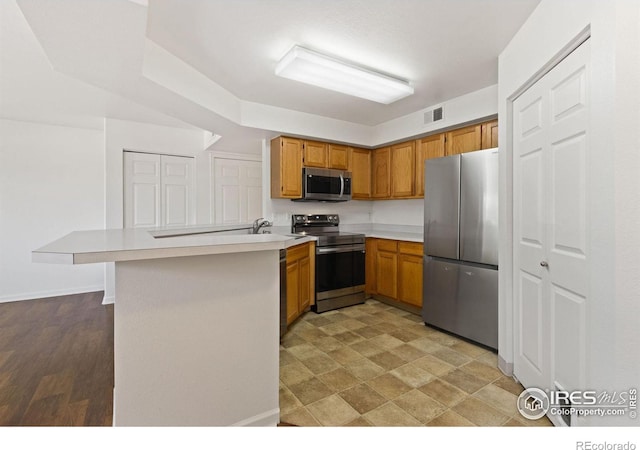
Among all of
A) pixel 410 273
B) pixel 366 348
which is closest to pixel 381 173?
pixel 410 273

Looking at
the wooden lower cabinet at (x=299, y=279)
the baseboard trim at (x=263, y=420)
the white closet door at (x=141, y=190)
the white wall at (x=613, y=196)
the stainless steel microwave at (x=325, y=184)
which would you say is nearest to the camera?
the white wall at (x=613, y=196)

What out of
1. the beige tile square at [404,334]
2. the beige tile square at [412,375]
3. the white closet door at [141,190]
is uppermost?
the white closet door at [141,190]

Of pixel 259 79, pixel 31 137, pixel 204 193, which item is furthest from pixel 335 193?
pixel 31 137

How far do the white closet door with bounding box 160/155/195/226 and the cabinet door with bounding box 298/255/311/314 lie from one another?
7.32 ft

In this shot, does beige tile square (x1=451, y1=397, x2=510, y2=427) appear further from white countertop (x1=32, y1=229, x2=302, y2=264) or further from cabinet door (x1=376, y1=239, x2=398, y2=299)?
cabinet door (x1=376, y1=239, x2=398, y2=299)

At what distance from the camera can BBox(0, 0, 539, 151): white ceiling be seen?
1680mm

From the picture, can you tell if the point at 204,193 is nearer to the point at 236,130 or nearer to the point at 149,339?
the point at 236,130

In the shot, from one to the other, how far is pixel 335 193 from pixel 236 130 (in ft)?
4.73

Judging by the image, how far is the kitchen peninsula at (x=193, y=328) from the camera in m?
1.31

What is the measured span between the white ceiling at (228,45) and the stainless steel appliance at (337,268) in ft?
5.16

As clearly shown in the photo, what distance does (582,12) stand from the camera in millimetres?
1404

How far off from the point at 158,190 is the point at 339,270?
286cm

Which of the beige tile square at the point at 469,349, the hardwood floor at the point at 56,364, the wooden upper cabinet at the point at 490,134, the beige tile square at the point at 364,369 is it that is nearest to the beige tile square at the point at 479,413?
the beige tile square at the point at 364,369

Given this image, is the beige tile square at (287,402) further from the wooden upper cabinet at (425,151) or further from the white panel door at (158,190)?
the white panel door at (158,190)
